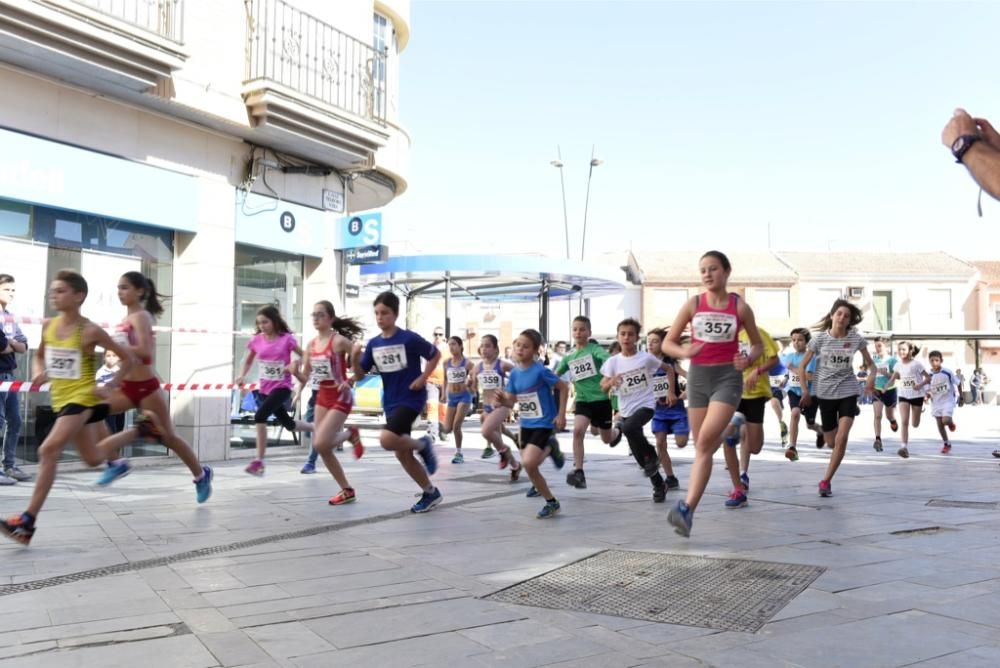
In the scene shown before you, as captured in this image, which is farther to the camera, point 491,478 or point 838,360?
point 491,478

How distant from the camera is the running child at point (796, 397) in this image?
1181 cm

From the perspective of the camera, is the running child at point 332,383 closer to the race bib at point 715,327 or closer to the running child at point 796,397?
the race bib at point 715,327

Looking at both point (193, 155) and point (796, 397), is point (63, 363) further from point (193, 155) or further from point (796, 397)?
point (796, 397)

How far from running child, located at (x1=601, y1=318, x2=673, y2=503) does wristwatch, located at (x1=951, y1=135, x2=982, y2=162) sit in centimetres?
595

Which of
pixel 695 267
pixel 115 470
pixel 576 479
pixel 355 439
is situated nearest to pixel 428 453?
pixel 576 479

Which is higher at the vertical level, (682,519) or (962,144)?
(962,144)

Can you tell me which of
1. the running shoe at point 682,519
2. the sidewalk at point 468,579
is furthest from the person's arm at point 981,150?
the running shoe at point 682,519

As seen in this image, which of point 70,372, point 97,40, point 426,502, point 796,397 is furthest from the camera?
point 796,397

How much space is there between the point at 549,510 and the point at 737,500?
1646 millimetres

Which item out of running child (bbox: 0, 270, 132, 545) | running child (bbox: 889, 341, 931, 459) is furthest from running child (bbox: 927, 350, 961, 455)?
running child (bbox: 0, 270, 132, 545)

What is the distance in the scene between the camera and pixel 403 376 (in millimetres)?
7621

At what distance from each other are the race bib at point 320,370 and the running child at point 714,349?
3.58 meters

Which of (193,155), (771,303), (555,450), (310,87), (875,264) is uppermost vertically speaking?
(875,264)

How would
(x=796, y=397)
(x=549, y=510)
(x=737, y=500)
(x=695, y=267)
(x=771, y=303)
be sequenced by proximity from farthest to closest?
(x=695, y=267) < (x=771, y=303) < (x=796, y=397) < (x=737, y=500) < (x=549, y=510)
